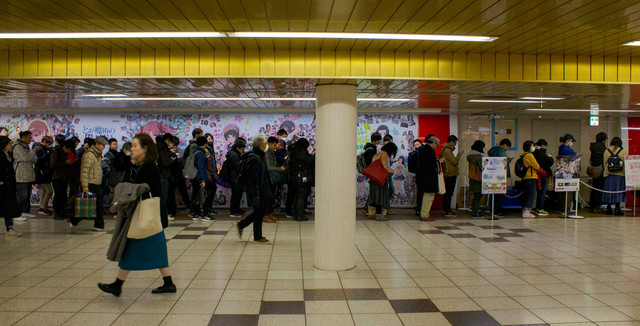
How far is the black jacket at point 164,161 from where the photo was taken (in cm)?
1025

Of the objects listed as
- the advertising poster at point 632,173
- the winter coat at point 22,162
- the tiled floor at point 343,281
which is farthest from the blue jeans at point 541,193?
the winter coat at point 22,162

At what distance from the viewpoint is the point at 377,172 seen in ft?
35.4

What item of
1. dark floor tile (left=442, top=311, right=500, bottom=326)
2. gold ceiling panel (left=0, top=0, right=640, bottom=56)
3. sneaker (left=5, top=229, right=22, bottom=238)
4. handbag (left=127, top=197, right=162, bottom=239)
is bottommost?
dark floor tile (left=442, top=311, right=500, bottom=326)

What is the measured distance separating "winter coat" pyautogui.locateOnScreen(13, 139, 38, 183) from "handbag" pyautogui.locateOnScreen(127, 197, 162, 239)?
6414 mm

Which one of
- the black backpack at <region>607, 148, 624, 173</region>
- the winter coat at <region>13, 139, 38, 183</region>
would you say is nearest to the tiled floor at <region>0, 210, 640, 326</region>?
the winter coat at <region>13, 139, 38, 183</region>

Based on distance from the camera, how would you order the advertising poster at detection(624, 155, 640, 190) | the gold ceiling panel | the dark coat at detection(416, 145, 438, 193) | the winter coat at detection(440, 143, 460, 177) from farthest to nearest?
1. the advertising poster at detection(624, 155, 640, 190)
2. the winter coat at detection(440, 143, 460, 177)
3. the dark coat at detection(416, 145, 438, 193)
4. the gold ceiling panel

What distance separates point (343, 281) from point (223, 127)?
25.3 feet

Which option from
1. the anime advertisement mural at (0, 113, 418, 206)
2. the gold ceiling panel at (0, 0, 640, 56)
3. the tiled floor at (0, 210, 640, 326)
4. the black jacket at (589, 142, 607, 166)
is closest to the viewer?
the gold ceiling panel at (0, 0, 640, 56)

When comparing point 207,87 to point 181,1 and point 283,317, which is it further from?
Answer: point 283,317

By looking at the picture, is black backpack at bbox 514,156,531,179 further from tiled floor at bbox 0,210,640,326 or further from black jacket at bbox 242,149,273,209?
black jacket at bbox 242,149,273,209

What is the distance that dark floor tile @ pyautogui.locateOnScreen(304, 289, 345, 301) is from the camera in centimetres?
523

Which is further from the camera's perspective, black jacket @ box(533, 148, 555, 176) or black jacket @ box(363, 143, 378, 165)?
black jacket @ box(533, 148, 555, 176)

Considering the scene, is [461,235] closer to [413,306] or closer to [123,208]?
[413,306]

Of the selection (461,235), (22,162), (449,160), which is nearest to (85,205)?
(22,162)
